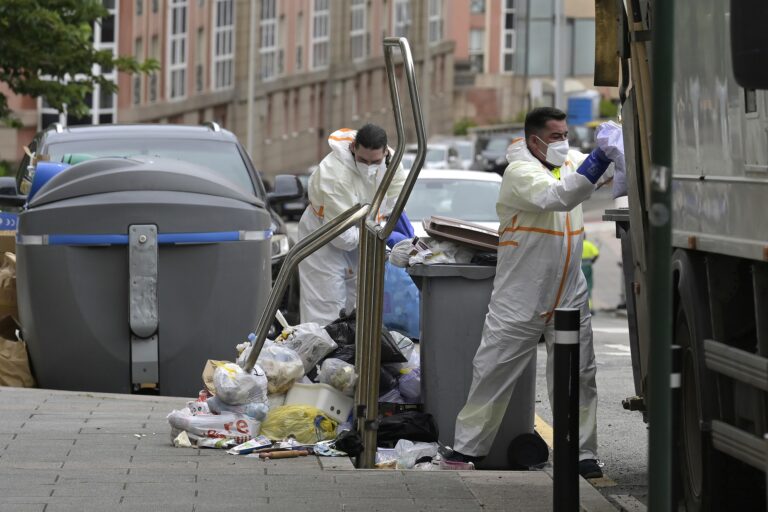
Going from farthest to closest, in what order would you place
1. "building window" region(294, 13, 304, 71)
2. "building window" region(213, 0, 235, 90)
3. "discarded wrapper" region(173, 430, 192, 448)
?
1. "building window" region(294, 13, 304, 71)
2. "building window" region(213, 0, 235, 90)
3. "discarded wrapper" region(173, 430, 192, 448)

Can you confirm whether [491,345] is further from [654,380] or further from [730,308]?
[654,380]

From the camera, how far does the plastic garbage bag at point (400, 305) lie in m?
10.6

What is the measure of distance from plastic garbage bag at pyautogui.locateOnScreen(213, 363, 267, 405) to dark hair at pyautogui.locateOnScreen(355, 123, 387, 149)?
10.2 ft

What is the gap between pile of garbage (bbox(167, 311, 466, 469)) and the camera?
7871mm

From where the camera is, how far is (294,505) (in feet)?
21.2

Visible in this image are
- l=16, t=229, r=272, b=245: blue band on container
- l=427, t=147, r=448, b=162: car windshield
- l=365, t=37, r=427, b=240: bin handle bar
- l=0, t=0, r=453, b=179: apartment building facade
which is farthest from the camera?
l=427, t=147, r=448, b=162: car windshield

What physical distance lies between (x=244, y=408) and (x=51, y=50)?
1528 centimetres

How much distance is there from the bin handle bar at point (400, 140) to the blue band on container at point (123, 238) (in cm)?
197

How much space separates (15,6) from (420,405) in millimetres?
14387

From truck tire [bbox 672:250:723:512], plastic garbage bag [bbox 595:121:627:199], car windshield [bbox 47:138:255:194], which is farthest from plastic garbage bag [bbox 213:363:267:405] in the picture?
car windshield [bbox 47:138:255:194]

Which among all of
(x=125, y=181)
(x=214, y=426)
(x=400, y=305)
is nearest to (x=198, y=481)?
(x=214, y=426)

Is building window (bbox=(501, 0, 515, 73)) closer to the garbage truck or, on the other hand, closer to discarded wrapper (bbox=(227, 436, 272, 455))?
discarded wrapper (bbox=(227, 436, 272, 455))

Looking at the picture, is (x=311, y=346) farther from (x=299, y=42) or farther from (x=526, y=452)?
(x=299, y=42)

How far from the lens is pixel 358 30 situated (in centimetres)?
8212
